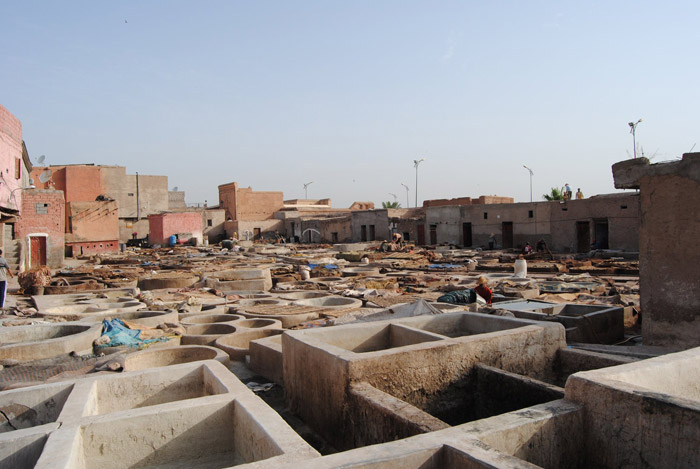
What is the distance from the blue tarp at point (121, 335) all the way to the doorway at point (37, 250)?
61.1ft

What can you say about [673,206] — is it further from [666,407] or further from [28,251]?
[28,251]

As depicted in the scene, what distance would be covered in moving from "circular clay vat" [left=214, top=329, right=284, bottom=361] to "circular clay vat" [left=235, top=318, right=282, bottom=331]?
566 mm

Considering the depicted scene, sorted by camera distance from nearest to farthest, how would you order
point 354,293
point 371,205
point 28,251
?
1. point 354,293
2. point 28,251
3. point 371,205

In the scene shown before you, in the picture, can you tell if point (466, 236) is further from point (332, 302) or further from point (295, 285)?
point (332, 302)

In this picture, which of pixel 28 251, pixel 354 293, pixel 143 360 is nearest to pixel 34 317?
pixel 143 360

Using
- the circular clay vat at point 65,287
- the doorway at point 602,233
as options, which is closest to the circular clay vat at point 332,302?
the circular clay vat at point 65,287

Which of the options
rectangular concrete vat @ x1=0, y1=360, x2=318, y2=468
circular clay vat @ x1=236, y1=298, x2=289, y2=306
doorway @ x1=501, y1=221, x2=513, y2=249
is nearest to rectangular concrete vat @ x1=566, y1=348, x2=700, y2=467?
rectangular concrete vat @ x1=0, y1=360, x2=318, y2=468

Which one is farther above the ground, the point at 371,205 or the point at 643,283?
the point at 371,205

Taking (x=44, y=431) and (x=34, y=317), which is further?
(x=34, y=317)

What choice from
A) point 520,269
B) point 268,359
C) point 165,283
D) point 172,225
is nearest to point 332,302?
point 268,359

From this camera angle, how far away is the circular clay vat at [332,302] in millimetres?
13100

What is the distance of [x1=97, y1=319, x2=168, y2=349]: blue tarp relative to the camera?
8.82m

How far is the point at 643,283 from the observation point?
809 centimetres

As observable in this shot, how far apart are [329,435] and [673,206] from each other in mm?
5847
